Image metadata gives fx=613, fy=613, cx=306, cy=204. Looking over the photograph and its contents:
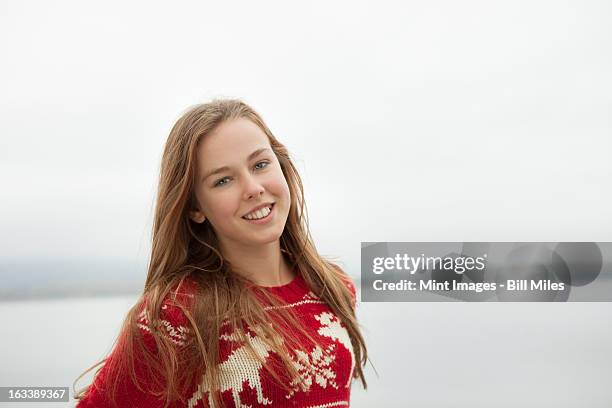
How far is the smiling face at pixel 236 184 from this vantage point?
1063 millimetres

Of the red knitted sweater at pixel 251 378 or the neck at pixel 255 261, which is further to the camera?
the neck at pixel 255 261

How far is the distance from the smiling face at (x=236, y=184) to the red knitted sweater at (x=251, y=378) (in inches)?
6.7

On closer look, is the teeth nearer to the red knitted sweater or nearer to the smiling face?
the smiling face

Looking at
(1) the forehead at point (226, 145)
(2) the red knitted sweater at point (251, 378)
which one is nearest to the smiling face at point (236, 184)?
(1) the forehead at point (226, 145)

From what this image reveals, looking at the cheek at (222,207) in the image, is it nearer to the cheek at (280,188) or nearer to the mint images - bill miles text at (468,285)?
the cheek at (280,188)

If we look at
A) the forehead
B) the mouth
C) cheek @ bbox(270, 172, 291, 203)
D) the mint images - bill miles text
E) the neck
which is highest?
the forehead

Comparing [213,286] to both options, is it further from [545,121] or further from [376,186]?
[545,121]

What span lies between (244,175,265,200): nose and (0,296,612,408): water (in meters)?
1.26

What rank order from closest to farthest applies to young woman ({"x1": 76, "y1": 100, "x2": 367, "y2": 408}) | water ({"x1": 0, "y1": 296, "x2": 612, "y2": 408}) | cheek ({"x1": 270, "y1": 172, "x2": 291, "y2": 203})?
young woman ({"x1": 76, "y1": 100, "x2": 367, "y2": 408}), cheek ({"x1": 270, "y1": 172, "x2": 291, "y2": 203}), water ({"x1": 0, "y1": 296, "x2": 612, "y2": 408})

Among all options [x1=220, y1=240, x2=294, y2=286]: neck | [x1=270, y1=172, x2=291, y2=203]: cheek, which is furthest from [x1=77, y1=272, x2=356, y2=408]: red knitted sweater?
[x1=270, y1=172, x2=291, y2=203]: cheek

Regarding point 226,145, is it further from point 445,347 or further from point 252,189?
point 445,347

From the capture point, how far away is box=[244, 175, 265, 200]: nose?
3.46ft

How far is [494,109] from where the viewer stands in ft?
7.27

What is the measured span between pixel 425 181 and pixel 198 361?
142 centimetres
